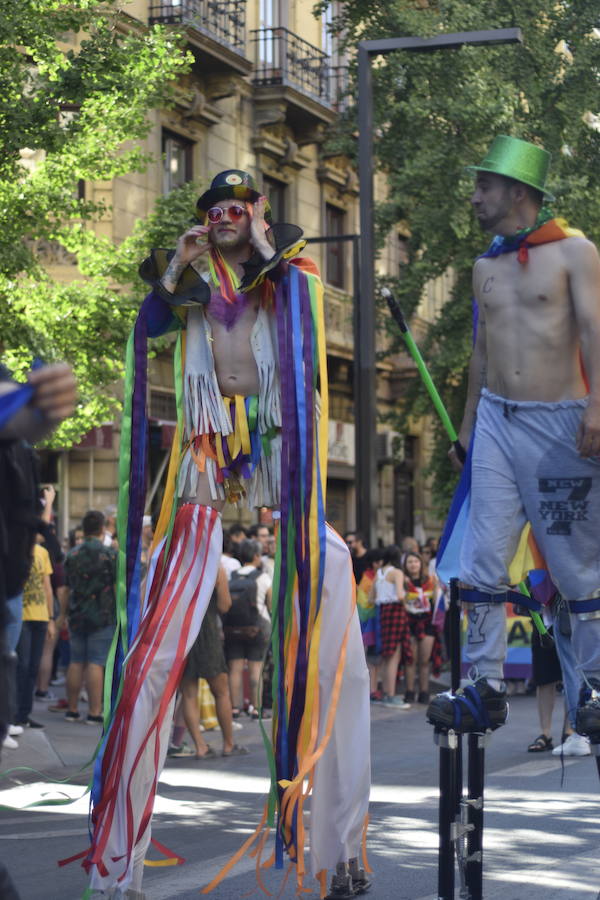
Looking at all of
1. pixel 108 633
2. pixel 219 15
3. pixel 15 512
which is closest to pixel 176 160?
pixel 219 15

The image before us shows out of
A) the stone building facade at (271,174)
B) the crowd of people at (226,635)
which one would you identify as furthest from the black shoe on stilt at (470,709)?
the stone building facade at (271,174)

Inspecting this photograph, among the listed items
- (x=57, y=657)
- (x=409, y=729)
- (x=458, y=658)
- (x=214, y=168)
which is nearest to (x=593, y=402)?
(x=458, y=658)

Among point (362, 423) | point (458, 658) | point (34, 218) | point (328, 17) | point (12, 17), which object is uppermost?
point (328, 17)

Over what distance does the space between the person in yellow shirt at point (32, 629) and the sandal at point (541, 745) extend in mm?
3768

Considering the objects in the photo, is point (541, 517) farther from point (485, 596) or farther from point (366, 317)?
point (366, 317)

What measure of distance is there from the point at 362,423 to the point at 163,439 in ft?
28.5

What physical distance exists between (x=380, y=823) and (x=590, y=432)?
283cm

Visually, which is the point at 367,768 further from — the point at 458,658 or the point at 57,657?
the point at 57,657

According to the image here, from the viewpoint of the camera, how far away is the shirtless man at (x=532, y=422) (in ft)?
14.5

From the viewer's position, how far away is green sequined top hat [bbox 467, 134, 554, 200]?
464 cm

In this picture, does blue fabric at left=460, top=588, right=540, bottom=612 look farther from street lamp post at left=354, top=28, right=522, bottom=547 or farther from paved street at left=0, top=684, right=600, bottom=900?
street lamp post at left=354, top=28, right=522, bottom=547

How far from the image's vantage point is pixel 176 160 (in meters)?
25.5

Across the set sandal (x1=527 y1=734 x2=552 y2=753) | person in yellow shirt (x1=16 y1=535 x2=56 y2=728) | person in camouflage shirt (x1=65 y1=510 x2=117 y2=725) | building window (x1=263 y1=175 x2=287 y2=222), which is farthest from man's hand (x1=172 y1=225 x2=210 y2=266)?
building window (x1=263 y1=175 x2=287 y2=222)

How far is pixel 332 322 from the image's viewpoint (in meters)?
30.7
